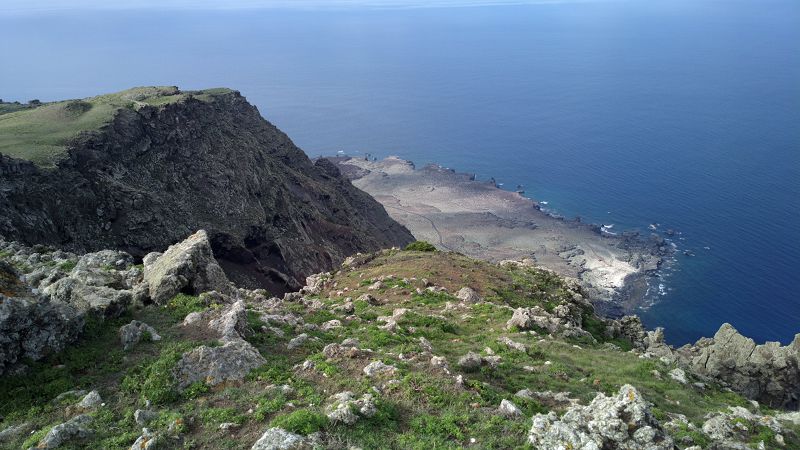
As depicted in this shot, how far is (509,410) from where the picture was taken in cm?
1989

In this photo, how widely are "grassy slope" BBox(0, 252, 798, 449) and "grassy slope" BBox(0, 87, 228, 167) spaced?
140 feet

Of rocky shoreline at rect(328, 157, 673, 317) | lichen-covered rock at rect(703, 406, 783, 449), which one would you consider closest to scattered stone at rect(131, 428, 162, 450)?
lichen-covered rock at rect(703, 406, 783, 449)

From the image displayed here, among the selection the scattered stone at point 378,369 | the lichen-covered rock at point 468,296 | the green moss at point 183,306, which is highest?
the green moss at point 183,306

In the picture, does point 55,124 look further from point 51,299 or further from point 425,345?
point 425,345

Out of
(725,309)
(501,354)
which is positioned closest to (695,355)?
(501,354)

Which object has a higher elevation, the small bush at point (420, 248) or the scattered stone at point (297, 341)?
the scattered stone at point (297, 341)

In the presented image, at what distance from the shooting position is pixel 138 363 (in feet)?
72.7

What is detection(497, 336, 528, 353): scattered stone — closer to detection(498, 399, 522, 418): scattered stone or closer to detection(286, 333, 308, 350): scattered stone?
detection(498, 399, 522, 418): scattered stone

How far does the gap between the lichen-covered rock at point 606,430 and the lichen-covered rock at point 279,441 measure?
7.52 m

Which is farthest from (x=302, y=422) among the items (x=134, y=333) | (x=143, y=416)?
(x=134, y=333)

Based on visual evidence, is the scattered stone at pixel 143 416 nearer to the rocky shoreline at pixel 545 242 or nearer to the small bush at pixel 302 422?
the small bush at pixel 302 422

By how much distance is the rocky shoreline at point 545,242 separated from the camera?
134 meters

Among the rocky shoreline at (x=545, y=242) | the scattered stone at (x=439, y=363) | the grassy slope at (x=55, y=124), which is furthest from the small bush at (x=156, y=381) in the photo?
the rocky shoreline at (x=545, y=242)

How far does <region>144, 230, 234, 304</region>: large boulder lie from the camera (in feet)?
95.5
